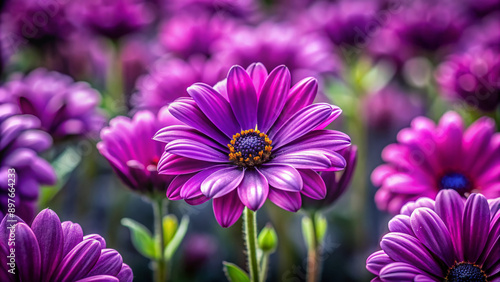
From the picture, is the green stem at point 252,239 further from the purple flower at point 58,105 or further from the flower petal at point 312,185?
the purple flower at point 58,105

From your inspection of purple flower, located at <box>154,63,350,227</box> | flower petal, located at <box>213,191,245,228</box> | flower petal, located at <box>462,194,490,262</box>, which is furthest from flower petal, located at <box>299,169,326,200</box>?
flower petal, located at <box>462,194,490,262</box>

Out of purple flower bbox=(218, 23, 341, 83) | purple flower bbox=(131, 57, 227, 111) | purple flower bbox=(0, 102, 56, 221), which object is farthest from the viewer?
purple flower bbox=(218, 23, 341, 83)

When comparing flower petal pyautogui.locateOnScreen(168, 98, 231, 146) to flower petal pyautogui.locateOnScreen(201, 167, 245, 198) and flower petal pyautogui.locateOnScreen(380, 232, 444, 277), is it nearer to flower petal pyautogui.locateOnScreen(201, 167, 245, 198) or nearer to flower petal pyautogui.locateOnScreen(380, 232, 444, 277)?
flower petal pyautogui.locateOnScreen(201, 167, 245, 198)

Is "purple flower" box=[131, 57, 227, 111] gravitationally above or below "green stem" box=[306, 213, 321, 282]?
above

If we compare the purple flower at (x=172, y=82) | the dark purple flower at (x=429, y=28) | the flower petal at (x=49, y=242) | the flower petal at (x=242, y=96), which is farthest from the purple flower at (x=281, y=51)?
the flower petal at (x=49, y=242)

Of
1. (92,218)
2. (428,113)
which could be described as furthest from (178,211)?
(428,113)

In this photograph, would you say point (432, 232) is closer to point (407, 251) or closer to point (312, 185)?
point (407, 251)

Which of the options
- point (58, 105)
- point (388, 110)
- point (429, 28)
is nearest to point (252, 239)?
point (58, 105)
